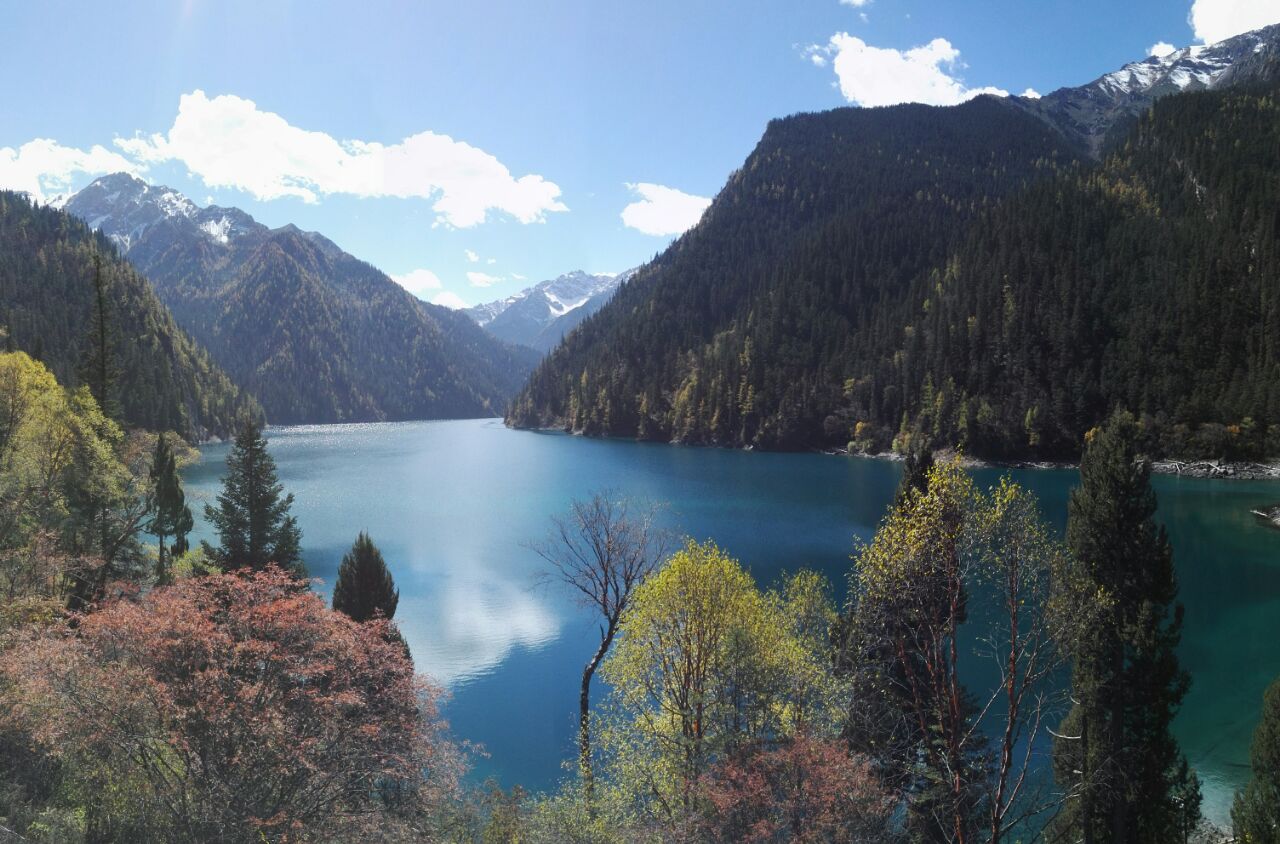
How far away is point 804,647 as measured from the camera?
899 inches

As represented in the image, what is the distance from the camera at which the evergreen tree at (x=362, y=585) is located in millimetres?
30281

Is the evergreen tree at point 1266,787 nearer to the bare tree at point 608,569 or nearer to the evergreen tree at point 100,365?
the bare tree at point 608,569

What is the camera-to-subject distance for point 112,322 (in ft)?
396

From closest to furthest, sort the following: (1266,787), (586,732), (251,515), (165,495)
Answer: (1266,787), (586,732), (251,515), (165,495)

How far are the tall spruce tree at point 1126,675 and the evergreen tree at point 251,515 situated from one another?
109ft

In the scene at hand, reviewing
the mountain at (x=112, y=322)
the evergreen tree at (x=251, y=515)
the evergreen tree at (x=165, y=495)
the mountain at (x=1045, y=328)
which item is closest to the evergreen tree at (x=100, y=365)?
the evergreen tree at (x=165, y=495)

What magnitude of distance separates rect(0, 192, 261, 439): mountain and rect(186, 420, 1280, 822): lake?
25.5 meters

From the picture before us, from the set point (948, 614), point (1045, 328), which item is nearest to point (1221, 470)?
point (1045, 328)

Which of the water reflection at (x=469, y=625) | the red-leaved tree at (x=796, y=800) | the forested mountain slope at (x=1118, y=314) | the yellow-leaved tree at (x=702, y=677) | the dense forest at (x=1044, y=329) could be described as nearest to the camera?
the red-leaved tree at (x=796, y=800)

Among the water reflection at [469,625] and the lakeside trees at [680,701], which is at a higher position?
the lakeside trees at [680,701]

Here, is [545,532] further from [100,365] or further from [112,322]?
[112,322]

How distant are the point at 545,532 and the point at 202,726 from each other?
4776cm

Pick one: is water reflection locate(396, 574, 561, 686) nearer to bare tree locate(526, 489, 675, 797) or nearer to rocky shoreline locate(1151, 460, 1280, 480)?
bare tree locate(526, 489, 675, 797)

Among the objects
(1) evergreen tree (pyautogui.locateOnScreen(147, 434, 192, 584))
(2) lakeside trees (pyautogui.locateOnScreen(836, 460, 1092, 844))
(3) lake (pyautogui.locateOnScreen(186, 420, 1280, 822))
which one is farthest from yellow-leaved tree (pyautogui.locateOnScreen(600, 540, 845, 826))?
(1) evergreen tree (pyautogui.locateOnScreen(147, 434, 192, 584))
